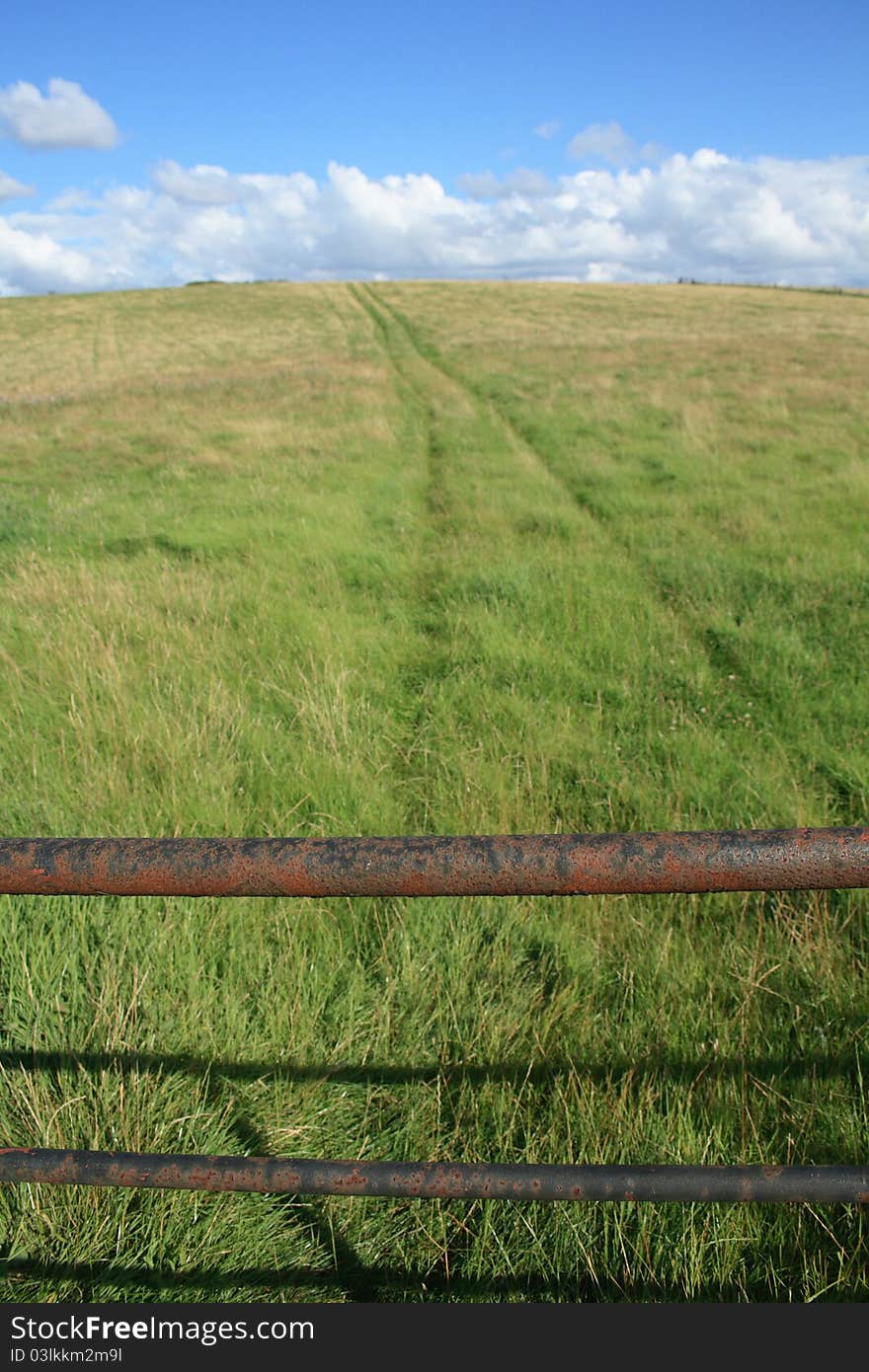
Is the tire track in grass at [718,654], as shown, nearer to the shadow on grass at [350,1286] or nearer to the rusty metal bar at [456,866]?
the shadow on grass at [350,1286]

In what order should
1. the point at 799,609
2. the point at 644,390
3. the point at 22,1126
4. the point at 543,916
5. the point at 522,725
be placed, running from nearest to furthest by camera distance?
1. the point at 22,1126
2. the point at 543,916
3. the point at 522,725
4. the point at 799,609
5. the point at 644,390

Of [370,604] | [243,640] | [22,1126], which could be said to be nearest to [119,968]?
[22,1126]

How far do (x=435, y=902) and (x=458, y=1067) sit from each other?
0.67m

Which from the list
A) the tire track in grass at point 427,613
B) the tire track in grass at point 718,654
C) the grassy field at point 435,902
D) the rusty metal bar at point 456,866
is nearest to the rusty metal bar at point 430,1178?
the rusty metal bar at point 456,866

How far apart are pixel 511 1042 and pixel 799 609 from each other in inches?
204

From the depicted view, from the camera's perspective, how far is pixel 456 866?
3.42 feet

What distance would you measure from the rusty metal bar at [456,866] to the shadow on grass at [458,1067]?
4.47ft

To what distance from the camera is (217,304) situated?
5706 cm

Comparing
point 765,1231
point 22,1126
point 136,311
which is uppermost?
point 136,311

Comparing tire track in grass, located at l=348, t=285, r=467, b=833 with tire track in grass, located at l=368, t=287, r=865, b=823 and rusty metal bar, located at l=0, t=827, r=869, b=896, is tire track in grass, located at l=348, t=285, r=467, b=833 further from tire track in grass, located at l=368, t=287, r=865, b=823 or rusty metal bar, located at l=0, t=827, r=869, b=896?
rusty metal bar, located at l=0, t=827, r=869, b=896

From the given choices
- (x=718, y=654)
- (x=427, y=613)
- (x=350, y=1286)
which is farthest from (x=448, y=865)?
(x=427, y=613)

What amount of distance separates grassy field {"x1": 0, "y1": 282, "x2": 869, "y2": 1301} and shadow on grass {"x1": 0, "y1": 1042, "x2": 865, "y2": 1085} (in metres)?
0.01

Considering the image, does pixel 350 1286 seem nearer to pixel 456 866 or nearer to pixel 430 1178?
pixel 430 1178

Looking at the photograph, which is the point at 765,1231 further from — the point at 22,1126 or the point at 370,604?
the point at 370,604
